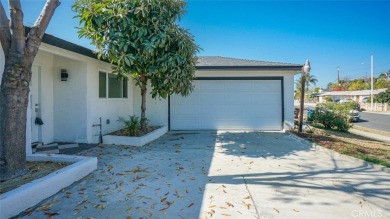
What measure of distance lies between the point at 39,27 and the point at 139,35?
8.44ft

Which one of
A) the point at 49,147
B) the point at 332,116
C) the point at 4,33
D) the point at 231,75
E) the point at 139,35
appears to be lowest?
the point at 49,147

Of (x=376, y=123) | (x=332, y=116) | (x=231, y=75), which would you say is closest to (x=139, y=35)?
(x=231, y=75)

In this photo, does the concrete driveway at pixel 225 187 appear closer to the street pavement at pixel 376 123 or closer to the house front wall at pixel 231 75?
the house front wall at pixel 231 75

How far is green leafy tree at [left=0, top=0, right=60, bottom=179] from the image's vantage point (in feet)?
11.1

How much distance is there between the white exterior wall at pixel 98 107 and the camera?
6.82 m

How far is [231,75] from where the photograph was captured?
972 centimetres

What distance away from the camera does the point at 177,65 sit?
6.53 m

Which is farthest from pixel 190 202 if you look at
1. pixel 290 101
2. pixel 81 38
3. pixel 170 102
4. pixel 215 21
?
pixel 215 21

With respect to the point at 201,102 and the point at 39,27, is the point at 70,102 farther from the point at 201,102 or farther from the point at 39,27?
the point at 201,102

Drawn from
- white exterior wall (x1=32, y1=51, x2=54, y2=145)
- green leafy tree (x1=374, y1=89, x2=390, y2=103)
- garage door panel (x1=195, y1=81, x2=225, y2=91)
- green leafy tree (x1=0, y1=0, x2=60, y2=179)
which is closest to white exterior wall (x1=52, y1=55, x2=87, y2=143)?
white exterior wall (x1=32, y1=51, x2=54, y2=145)

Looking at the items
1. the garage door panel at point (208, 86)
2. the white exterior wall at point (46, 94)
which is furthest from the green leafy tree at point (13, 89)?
the garage door panel at point (208, 86)

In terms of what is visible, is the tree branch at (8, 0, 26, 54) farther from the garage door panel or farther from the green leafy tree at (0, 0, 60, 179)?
the garage door panel

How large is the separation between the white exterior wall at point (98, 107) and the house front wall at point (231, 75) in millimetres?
1217

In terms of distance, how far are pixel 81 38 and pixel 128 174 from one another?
4265mm
